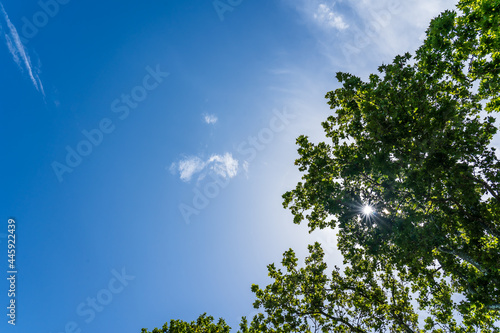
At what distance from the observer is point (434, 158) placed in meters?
10.1

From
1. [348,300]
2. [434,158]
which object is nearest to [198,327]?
[348,300]

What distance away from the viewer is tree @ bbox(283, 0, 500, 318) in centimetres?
934

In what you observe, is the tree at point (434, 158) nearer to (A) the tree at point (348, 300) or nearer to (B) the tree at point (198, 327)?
(A) the tree at point (348, 300)

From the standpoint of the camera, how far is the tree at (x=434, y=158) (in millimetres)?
9336

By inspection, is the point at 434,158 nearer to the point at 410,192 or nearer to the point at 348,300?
the point at 410,192

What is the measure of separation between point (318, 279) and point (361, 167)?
738cm

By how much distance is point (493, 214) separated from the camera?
10750mm

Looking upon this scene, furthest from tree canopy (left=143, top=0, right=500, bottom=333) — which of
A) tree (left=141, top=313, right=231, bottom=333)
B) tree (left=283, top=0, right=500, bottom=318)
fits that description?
tree (left=141, top=313, right=231, bottom=333)

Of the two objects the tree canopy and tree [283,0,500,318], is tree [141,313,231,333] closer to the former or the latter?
the tree canopy

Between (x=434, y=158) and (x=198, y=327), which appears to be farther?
(x=198, y=327)

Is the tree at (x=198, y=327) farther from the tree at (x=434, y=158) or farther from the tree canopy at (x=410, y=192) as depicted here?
the tree at (x=434, y=158)

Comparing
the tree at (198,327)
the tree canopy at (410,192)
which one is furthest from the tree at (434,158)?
the tree at (198,327)

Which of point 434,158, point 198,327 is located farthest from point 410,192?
point 198,327

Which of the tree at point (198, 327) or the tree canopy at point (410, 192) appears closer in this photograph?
the tree canopy at point (410, 192)
